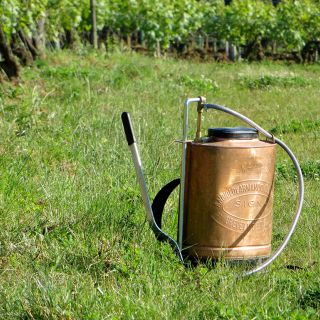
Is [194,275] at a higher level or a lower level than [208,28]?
higher

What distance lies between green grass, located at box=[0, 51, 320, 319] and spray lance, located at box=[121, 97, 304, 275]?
0.13 meters

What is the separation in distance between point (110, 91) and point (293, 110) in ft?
7.92

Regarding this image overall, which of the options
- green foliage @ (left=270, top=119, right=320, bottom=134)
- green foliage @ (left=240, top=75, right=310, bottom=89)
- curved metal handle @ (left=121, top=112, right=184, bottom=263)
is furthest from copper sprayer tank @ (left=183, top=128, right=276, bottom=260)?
green foliage @ (left=240, top=75, right=310, bottom=89)

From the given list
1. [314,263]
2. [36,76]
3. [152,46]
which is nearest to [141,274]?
[314,263]

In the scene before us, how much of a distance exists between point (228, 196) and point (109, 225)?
814 mm

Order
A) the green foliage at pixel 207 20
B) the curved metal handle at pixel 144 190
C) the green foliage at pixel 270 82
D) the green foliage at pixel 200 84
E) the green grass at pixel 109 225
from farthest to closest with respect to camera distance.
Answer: the green foliage at pixel 207 20 → the green foliage at pixel 270 82 → the green foliage at pixel 200 84 → the curved metal handle at pixel 144 190 → the green grass at pixel 109 225

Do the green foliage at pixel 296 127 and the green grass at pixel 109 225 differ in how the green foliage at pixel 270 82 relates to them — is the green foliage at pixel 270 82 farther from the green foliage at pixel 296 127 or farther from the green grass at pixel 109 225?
the green foliage at pixel 296 127

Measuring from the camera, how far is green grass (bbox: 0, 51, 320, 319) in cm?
389

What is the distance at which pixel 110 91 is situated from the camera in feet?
38.4

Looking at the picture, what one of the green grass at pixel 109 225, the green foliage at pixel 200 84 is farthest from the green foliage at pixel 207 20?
the green grass at pixel 109 225

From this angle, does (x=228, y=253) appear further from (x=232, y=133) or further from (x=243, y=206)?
(x=232, y=133)

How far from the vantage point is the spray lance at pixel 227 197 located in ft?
14.7

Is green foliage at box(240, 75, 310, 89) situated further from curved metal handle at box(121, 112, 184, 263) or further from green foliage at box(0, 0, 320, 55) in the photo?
curved metal handle at box(121, 112, 184, 263)

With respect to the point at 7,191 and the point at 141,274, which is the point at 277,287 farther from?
the point at 7,191
